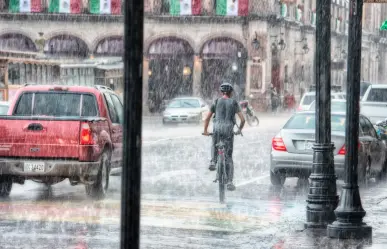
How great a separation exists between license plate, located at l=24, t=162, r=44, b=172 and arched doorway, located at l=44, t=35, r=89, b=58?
50810 mm

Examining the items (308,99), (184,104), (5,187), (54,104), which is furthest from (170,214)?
(184,104)

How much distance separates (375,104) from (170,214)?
56.8ft

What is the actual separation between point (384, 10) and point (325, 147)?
319 ft

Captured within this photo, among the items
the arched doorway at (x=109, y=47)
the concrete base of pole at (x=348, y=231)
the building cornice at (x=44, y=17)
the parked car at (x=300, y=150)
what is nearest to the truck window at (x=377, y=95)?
the parked car at (x=300, y=150)

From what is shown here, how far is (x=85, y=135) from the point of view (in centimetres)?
1507

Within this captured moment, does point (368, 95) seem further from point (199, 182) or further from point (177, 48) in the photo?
point (177, 48)

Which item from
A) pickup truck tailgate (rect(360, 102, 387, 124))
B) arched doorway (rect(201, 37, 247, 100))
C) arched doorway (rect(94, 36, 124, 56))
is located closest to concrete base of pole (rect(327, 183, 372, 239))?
pickup truck tailgate (rect(360, 102, 387, 124))

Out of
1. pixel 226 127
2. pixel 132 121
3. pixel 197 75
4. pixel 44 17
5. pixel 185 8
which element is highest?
pixel 185 8

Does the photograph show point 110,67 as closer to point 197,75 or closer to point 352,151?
point 197,75

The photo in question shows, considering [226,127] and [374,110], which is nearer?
[226,127]

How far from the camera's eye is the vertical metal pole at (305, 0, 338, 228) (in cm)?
1234

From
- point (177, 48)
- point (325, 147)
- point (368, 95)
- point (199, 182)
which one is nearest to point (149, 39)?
point (177, 48)

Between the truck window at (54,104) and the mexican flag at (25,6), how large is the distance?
5028 centimetres

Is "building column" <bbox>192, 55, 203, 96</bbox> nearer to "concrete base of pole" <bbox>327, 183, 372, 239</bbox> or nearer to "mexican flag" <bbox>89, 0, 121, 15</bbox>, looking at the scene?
"mexican flag" <bbox>89, 0, 121, 15</bbox>
